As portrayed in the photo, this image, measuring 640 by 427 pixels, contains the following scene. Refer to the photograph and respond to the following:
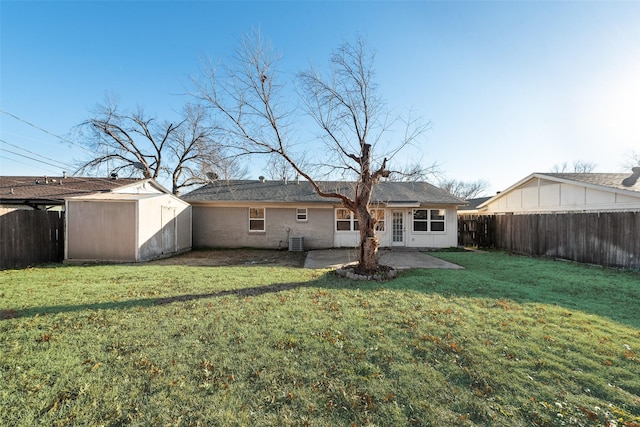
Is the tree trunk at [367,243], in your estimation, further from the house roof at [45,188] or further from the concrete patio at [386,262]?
the house roof at [45,188]

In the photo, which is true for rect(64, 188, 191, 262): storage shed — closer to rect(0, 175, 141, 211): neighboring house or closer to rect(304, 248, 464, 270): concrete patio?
rect(0, 175, 141, 211): neighboring house

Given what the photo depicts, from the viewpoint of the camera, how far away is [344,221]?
45.8 feet

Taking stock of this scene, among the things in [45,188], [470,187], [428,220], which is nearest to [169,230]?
[45,188]

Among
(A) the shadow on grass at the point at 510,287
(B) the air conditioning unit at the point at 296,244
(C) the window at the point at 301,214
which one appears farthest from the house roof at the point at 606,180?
(B) the air conditioning unit at the point at 296,244

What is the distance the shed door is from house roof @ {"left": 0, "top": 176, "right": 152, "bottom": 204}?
75.2 inches

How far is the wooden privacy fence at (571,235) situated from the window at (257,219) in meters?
12.0

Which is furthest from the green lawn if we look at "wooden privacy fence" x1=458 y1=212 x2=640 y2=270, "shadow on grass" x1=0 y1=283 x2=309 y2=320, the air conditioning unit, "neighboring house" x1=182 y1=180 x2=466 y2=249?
"neighboring house" x1=182 y1=180 x2=466 y2=249

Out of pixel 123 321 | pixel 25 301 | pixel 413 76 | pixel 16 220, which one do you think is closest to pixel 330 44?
pixel 413 76

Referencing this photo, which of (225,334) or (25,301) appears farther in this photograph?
(25,301)

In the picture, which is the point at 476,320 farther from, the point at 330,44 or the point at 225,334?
the point at 330,44

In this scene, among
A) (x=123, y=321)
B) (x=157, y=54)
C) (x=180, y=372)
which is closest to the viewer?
(x=180, y=372)

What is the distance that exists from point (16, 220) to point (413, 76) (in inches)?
516

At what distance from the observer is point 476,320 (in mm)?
4316

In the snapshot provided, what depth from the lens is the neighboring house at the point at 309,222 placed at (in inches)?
540
